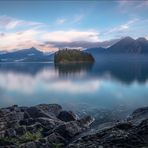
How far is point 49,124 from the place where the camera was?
34.3 m

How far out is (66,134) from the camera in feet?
98.9

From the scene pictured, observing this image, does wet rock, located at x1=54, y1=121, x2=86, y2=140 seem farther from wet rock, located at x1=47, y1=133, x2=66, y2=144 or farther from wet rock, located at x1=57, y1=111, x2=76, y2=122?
wet rock, located at x1=57, y1=111, x2=76, y2=122

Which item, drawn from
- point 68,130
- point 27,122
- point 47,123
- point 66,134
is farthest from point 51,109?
point 66,134

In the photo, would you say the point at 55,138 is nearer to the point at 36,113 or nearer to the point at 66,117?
the point at 36,113

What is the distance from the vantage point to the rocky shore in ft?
73.4

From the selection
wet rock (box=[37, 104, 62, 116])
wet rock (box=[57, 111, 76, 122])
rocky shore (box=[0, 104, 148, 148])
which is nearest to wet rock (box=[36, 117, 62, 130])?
rocky shore (box=[0, 104, 148, 148])

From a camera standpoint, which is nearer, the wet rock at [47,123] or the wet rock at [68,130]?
the wet rock at [68,130]

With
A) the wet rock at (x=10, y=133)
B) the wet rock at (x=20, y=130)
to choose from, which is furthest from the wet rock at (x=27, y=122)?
the wet rock at (x=10, y=133)

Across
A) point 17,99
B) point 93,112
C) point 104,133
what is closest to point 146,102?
point 93,112

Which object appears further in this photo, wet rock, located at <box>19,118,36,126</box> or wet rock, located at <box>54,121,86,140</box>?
wet rock, located at <box>19,118,36,126</box>

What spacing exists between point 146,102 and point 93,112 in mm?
16181

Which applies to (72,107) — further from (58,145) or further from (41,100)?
(58,145)

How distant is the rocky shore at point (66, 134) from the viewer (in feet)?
73.4

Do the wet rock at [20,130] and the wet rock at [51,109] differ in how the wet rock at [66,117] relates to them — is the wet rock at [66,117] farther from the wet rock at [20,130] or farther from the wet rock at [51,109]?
the wet rock at [20,130]
